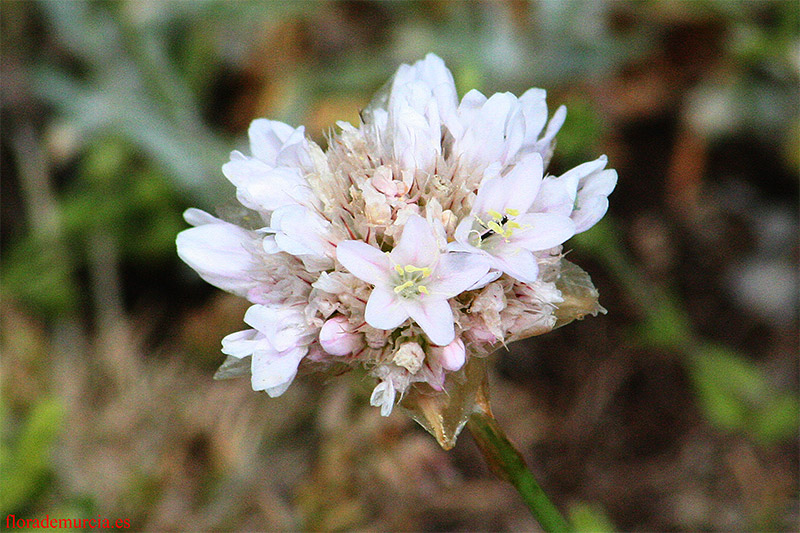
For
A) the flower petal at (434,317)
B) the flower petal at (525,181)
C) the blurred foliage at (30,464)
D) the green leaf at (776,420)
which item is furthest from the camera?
the green leaf at (776,420)

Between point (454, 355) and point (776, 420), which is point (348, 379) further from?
point (776, 420)

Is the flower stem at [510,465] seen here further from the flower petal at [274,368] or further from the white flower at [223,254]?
the white flower at [223,254]

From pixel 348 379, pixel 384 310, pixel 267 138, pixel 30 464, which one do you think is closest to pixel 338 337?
pixel 384 310

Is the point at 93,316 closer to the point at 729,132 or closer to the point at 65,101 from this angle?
the point at 65,101

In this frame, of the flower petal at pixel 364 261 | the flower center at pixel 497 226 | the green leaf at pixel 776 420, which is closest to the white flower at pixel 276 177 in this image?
the flower petal at pixel 364 261

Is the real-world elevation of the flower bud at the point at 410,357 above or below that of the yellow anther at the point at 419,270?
below

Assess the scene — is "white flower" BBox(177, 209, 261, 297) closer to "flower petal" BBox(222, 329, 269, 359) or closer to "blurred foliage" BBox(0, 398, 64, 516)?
"flower petal" BBox(222, 329, 269, 359)

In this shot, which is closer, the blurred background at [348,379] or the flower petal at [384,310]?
the flower petal at [384,310]

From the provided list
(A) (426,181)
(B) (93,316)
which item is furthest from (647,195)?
(B) (93,316)
